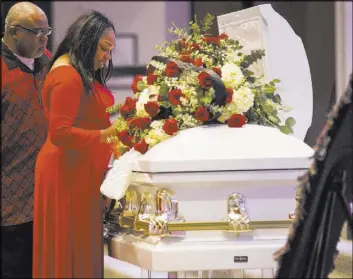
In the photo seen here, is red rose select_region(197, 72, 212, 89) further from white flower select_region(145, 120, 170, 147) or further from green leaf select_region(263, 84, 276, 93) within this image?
green leaf select_region(263, 84, 276, 93)

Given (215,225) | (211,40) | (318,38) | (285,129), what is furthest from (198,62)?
(318,38)

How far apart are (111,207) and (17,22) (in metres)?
0.96

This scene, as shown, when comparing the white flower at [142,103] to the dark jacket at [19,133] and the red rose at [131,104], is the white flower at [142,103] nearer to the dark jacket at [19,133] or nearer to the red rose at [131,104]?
the red rose at [131,104]

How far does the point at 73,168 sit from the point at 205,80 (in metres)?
0.64

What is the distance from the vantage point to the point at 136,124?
3189 millimetres

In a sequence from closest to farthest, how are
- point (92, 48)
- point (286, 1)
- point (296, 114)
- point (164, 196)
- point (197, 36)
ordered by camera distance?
point (164, 196) < point (92, 48) < point (197, 36) < point (296, 114) < point (286, 1)

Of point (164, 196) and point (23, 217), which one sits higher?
point (164, 196)

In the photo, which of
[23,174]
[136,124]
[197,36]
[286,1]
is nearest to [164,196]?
[136,124]

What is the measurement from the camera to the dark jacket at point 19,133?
150 inches

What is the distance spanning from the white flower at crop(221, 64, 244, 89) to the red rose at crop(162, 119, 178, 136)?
11.5 inches

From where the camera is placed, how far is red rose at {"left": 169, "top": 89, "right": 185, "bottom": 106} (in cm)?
314

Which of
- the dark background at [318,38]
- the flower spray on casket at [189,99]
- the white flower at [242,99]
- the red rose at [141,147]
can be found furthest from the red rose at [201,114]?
the dark background at [318,38]

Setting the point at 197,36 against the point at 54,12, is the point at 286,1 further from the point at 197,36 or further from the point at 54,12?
the point at 197,36

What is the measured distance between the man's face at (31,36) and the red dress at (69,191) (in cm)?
55
